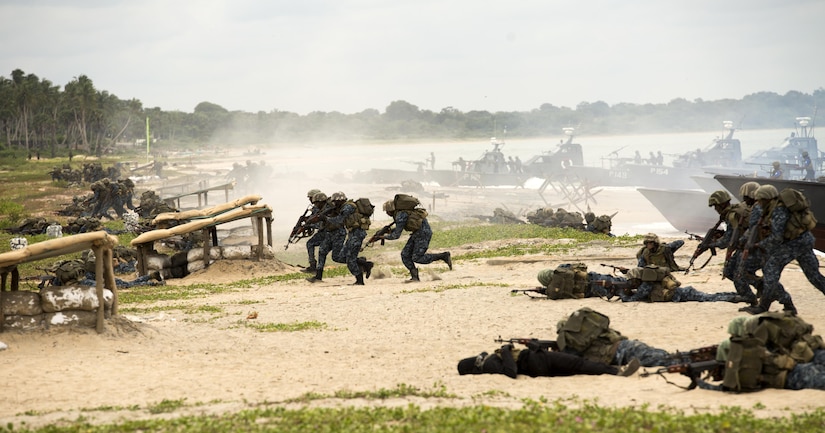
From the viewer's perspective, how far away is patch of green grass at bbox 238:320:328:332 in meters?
12.9

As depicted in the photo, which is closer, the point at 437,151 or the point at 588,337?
the point at 588,337

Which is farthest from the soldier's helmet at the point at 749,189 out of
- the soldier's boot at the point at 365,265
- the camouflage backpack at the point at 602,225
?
the camouflage backpack at the point at 602,225

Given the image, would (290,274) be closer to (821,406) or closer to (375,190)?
(821,406)

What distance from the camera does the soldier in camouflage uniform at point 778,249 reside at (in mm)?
11555

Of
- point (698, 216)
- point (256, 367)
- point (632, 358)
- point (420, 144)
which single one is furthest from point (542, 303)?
point (420, 144)

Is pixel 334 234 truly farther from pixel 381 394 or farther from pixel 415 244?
pixel 381 394

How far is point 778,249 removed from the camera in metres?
11.7

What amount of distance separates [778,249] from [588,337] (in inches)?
136

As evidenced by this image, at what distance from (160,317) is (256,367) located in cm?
398

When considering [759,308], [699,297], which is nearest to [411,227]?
[699,297]

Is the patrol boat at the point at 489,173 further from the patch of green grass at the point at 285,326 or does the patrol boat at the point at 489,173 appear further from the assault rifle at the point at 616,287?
the patch of green grass at the point at 285,326

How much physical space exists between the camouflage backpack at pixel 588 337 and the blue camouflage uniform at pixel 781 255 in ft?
10.1

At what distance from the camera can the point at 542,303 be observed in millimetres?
14039

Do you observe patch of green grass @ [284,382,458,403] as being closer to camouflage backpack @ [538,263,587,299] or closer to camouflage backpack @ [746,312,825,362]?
camouflage backpack @ [746,312,825,362]
